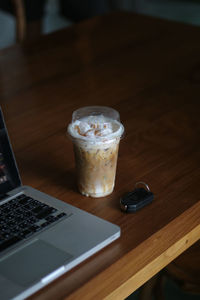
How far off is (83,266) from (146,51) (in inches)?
41.6

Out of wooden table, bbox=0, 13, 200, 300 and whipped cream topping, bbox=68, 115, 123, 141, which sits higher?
whipped cream topping, bbox=68, 115, 123, 141

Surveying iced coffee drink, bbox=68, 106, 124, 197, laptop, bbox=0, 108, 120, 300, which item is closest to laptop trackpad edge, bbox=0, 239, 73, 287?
laptop, bbox=0, 108, 120, 300

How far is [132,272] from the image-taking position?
769mm

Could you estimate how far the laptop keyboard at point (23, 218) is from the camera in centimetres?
79

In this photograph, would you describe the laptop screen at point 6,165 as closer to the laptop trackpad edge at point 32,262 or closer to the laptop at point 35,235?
the laptop at point 35,235

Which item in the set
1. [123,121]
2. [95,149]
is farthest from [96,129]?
[123,121]

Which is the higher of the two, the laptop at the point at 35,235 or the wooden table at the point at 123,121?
the laptop at the point at 35,235

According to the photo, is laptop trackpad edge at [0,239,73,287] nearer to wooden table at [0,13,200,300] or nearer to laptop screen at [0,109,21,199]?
wooden table at [0,13,200,300]

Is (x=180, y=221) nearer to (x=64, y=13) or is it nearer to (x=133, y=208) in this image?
(x=133, y=208)

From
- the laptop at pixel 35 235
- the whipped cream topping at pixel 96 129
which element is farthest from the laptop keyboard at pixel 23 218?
the whipped cream topping at pixel 96 129

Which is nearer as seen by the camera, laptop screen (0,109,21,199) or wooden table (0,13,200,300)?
wooden table (0,13,200,300)

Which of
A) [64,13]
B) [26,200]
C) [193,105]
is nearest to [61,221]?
[26,200]

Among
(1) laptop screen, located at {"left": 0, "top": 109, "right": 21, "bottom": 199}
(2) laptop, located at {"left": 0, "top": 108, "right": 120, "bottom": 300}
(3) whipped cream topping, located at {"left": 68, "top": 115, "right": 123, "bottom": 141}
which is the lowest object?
(2) laptop, located at {"left": 0, "top": 108, "right": 120, "bottom": 300}

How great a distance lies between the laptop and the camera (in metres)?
0.71
